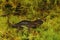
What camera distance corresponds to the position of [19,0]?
4215 millimetres

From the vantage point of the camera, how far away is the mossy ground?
3.40 metres

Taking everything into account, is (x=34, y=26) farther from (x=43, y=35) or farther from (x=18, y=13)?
(x=18, y=13)

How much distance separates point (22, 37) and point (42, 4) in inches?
42.2

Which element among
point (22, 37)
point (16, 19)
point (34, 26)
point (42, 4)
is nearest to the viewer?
point (22, 37)

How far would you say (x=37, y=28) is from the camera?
359cm

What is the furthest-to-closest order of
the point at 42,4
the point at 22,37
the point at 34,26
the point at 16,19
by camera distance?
the point at 42,4 → the point at 16,19 → the point at 34,26 → the point at 22,37

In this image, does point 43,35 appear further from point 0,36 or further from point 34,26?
point 0,36

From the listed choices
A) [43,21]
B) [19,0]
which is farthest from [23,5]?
[43,21]

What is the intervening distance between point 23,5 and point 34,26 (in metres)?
0.71

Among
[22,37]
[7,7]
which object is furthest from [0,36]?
[7,7]

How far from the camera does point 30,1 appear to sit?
4137 millimetres

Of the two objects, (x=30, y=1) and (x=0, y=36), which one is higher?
(x=30, y=1)

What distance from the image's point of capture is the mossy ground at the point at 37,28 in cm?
340

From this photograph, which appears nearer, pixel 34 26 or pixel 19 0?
pixel 34 26
